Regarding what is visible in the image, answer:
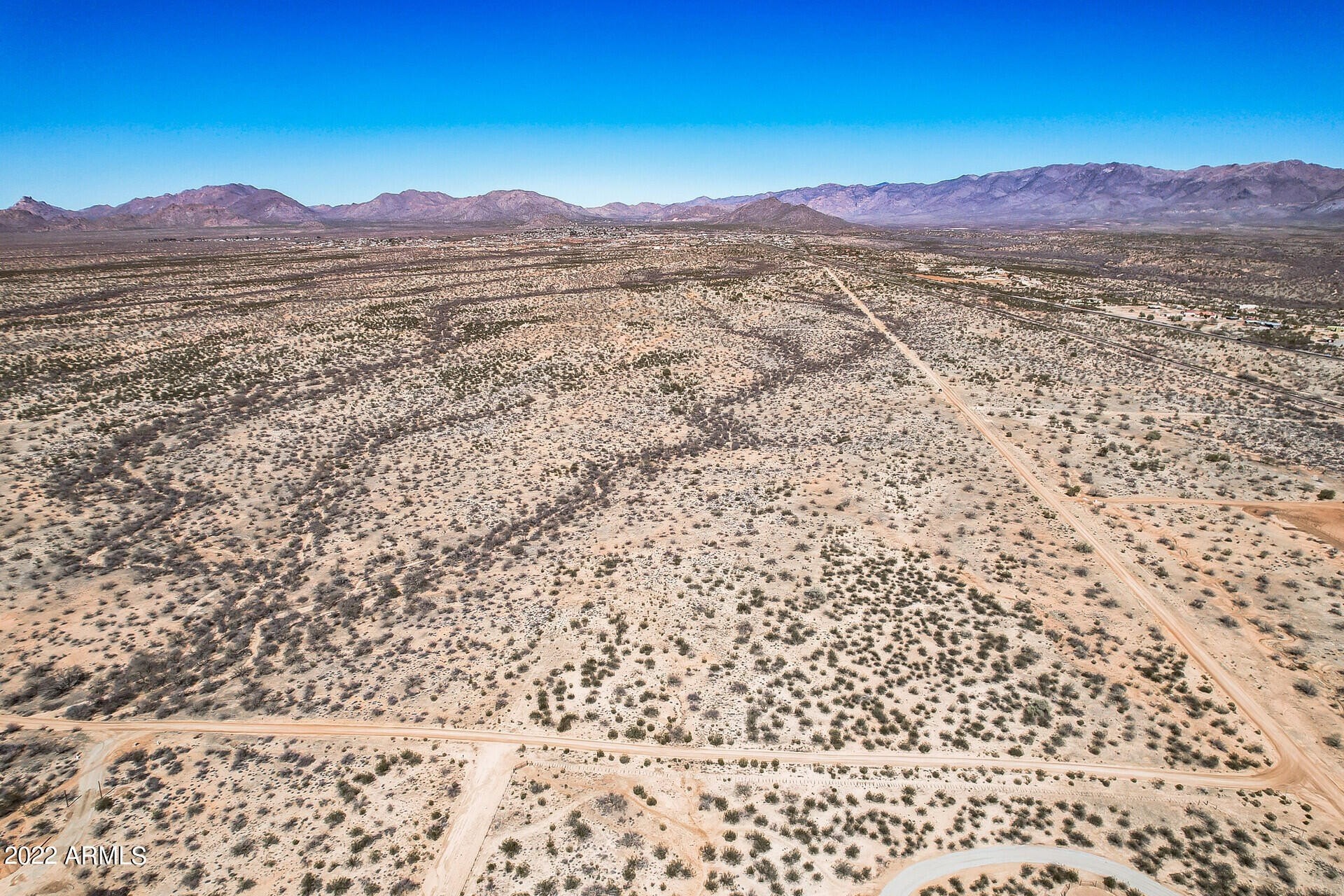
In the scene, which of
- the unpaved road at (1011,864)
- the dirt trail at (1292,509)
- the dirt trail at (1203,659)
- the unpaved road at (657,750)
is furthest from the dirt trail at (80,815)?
the dirt trail at (1292,509)

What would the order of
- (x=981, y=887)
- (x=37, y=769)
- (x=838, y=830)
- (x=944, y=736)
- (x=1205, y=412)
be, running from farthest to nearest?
(x=1205, y=412)
(x=944, y=736)
(x=37, y=769)
(x=838, y=830)
(x=981, y=887)

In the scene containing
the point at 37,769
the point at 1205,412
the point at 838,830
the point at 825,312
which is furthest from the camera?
the point at 825,312

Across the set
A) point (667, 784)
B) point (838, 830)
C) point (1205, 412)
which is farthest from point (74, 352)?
point (1205, 412)

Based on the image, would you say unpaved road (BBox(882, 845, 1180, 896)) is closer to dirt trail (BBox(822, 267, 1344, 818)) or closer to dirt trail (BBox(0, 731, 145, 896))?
dirt trail (BBox(822, 267, 1344, 818))

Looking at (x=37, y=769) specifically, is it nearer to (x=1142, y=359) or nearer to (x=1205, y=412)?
(x=1205, y=412)

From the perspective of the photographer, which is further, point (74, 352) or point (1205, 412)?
point (74, 352)

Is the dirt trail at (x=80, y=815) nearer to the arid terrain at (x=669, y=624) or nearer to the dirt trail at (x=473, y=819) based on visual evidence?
the arid terrain at (x=669, y=624)

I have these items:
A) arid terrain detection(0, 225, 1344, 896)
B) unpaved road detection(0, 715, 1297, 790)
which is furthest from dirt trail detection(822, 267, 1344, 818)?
unpaved road detection(0, 715, 1297, 790)
